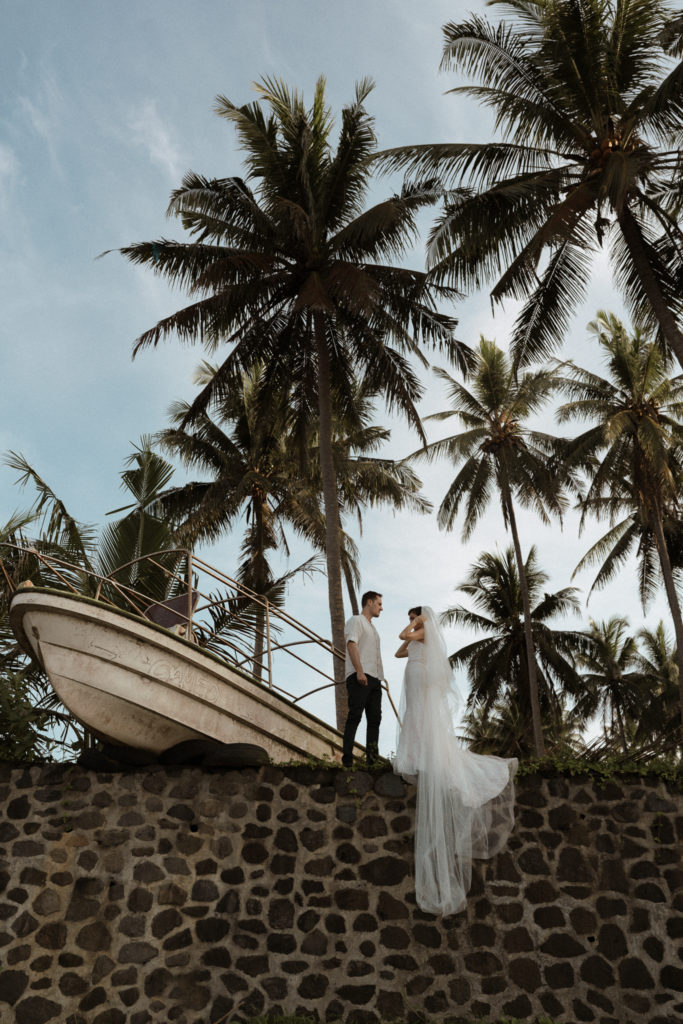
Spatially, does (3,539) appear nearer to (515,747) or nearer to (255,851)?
(255,851)

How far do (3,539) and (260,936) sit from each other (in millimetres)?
7650

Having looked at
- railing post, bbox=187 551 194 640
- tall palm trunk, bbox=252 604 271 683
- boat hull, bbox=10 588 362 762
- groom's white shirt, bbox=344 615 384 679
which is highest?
tall palm trunk, bbox=252 604 271 683

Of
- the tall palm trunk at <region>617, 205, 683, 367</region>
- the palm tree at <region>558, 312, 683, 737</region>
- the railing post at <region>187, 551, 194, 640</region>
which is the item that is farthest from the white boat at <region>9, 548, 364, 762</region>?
the palm tree at <region>558, 312, 683, 737</region>

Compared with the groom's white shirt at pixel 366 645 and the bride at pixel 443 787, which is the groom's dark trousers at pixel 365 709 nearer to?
the groom's white shirt at pixel 366 645

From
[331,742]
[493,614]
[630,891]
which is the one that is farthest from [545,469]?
[630,891]

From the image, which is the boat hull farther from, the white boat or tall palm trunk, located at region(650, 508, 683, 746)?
tall palm trunk, located at region(650, 508, 683, 746)

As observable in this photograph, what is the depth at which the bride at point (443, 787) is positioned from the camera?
684cm

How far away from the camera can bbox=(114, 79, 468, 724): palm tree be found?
14.7 metres

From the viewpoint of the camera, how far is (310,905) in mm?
7145

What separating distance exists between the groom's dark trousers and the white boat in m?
0.88

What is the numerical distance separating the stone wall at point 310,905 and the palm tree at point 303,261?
671cm

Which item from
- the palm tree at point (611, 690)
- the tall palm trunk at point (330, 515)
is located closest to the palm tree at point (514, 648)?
the palm tree at point (611, 690)

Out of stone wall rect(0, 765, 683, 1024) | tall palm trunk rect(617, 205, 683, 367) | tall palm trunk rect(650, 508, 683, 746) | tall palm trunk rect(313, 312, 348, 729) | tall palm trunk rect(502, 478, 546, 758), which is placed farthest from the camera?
tall palm trunk rect(502, 478, 546, 758)

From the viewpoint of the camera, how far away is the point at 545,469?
23.5 meters
